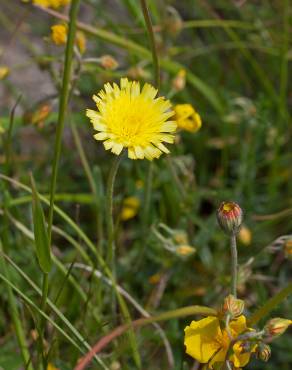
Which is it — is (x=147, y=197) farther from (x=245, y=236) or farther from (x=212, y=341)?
(x=212, y=341)

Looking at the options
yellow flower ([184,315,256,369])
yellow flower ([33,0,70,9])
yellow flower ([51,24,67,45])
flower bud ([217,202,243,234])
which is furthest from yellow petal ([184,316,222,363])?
yellow flower ([33,0,70,9])

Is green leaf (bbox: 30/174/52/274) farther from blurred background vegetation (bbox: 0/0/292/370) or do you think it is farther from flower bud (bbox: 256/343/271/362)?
flower bud (bbox: 256/343/271/362)

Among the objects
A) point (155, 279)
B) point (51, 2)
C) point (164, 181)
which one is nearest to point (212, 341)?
point (155, 279)

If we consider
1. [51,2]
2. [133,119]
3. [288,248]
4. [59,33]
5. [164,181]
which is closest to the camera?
[133,119]

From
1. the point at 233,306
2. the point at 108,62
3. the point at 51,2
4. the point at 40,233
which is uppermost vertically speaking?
the point at 51,2

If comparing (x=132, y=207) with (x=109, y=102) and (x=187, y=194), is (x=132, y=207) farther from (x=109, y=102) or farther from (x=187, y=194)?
(x=109, y=102)

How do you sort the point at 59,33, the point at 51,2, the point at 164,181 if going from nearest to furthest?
1. the point at 59,33
2. the point at 51,2
3. the point at 164,181

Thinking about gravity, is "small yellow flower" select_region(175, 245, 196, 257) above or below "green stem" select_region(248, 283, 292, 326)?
below
